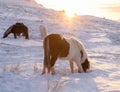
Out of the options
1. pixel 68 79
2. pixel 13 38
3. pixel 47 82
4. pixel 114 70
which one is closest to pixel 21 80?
pixel 47 82

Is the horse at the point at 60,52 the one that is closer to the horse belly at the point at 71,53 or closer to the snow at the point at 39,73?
the horse belly at the point at 71,53

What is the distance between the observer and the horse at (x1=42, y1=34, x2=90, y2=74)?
420 inches

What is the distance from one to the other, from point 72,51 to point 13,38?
9548mm

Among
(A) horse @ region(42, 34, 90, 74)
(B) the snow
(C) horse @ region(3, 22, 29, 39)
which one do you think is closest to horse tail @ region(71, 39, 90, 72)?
(A) horse @ region(42, 34, 90, 74)

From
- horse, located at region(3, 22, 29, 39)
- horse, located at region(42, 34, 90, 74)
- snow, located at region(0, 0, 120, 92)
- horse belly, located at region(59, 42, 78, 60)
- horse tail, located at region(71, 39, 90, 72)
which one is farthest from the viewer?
horse, located at region(3, 22, 29, 39)

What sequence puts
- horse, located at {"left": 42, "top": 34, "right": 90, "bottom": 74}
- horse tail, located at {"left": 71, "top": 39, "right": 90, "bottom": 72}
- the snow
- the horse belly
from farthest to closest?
horse tail, located at {"left": 71, "top": 39, "right": 90, "bottom": 72}, the horse belly, horse, located at {"left": 42, "top": 34, "right": 90, "bottom": 74}, the snow

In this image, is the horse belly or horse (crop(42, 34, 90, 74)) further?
the horse belly

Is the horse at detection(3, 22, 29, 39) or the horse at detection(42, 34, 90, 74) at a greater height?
the horse at detection(42, 34, 90, 74)

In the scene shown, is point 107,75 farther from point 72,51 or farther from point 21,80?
point 21,80

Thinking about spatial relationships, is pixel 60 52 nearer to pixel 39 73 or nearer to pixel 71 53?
pixel 71 53

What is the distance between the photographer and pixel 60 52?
1088cm

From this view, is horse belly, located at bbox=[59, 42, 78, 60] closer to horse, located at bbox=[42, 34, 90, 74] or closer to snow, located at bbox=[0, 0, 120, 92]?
horse, located at bbox=[42, 34, 90, 74]

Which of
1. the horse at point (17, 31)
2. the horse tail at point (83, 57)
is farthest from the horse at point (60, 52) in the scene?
the horse at point (17, 31)

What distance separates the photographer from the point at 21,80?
30.4ft
